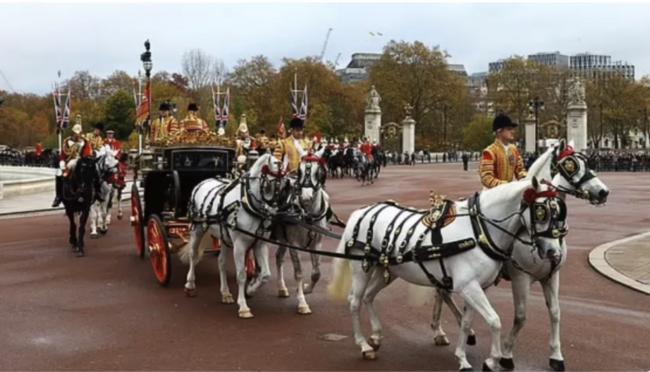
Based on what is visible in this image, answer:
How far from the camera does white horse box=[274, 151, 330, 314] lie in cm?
801

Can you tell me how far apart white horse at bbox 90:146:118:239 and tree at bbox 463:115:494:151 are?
71.4 m

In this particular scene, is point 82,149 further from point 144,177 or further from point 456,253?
point 456,253

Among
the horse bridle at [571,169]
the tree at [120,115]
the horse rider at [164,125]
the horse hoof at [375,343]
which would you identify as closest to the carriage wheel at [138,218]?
the horse rider at [164,125]

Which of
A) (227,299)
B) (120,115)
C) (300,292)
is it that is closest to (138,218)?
(227,299)

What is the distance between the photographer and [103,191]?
1596 centimetres

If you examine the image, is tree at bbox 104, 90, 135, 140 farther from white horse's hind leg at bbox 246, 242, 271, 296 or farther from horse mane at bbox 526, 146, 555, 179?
horse mane at bbox 526, 146, 555, 179

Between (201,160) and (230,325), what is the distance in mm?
3924

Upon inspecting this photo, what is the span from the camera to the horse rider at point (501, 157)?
24.0ft

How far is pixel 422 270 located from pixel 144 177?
6484 millimetres

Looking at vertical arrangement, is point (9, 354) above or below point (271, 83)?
below

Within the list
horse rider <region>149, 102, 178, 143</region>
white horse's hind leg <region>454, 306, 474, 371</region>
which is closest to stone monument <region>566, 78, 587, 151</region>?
horse rider <region>149, 102, 178, 143</region>

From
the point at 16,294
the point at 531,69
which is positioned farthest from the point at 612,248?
the point at 531,69

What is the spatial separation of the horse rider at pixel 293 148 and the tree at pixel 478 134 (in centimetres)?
7677

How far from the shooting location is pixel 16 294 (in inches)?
388
